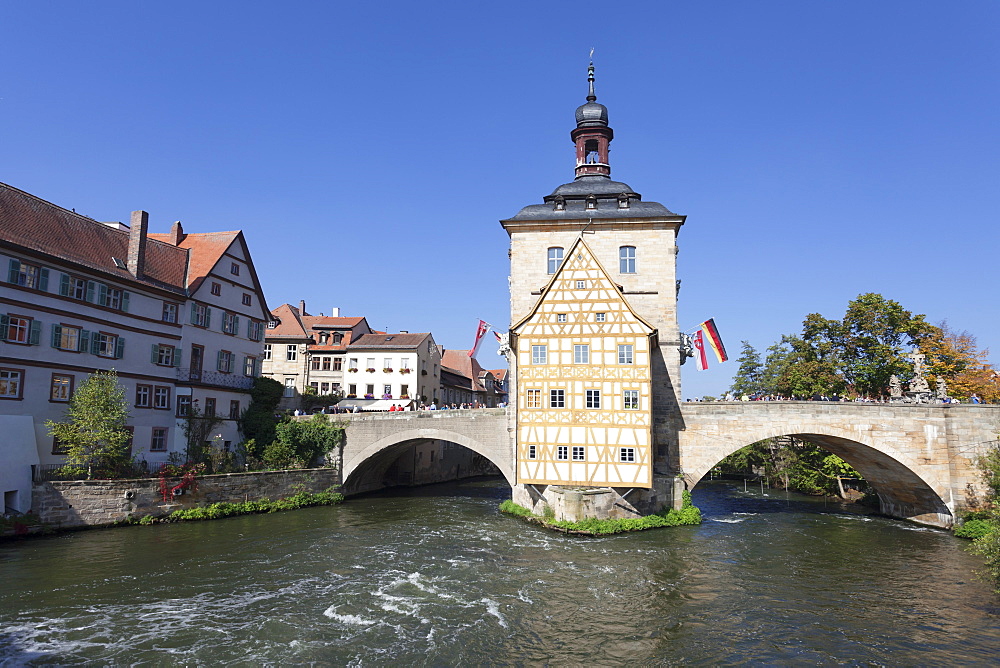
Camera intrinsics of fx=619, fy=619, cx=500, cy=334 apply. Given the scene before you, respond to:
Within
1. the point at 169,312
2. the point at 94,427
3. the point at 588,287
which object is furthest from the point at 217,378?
A: the point at 588,287

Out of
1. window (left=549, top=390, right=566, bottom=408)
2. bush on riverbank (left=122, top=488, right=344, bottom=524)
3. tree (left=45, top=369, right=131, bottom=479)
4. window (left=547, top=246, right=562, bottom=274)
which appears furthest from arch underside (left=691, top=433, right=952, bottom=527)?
tree (left=45, top=369, right=131, bottom=479)

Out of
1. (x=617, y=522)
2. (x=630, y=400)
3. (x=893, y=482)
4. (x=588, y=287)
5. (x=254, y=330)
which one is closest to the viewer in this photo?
(x=617, y=522)

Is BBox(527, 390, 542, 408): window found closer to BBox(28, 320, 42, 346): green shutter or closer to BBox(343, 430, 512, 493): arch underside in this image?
BBox(343, 430, 512, 493): arch underside

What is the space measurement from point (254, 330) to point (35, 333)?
13468 mm

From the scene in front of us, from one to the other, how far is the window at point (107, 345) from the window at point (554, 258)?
21.1 meters

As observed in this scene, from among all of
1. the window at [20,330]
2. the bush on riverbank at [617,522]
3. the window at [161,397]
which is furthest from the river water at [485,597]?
the window at [20,330]

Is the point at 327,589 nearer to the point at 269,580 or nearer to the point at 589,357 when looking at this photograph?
the point at 269,580

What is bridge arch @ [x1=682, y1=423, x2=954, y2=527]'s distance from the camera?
28672 millimetres

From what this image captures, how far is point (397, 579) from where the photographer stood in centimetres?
1903

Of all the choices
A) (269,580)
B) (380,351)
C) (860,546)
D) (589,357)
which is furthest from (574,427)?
(380,351)

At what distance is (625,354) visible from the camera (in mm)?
27625

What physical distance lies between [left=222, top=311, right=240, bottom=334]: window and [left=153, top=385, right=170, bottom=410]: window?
5353 mm

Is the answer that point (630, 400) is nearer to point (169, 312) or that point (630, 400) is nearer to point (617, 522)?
point (617, 522)

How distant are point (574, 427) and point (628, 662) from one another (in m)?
14.9
